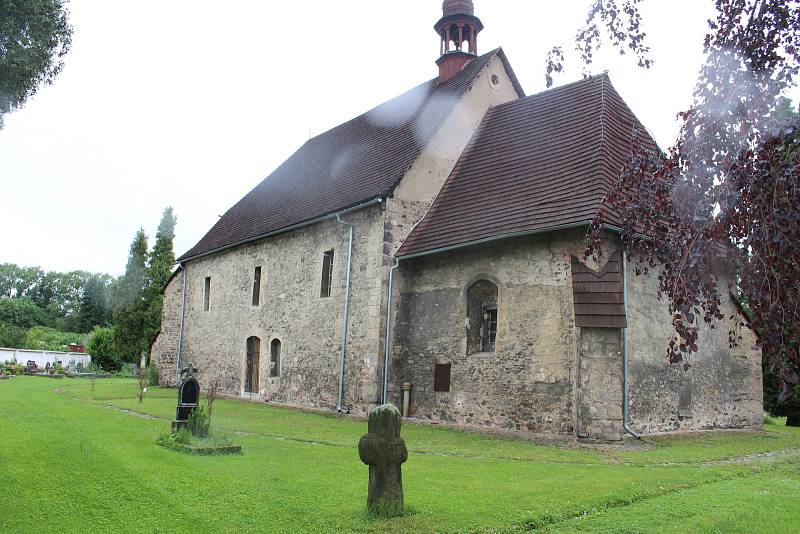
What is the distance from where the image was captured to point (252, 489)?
7.04 meters

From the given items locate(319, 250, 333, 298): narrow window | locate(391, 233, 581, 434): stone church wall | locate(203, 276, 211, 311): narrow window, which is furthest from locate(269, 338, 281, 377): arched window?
locate(203, 276, 211, 311): narrow window

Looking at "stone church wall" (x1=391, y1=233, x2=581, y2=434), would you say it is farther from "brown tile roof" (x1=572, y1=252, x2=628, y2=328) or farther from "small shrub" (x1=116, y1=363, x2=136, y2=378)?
"small shrub" (x1=116, y1=363, x2=136, y2=378)

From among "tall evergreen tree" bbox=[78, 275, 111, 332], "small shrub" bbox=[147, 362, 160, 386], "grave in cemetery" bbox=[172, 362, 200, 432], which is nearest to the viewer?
"grave in cemetery" bbox=[172, 362, 200, 432]

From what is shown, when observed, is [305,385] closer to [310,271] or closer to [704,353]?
[310,271]

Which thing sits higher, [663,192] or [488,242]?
[488,242]

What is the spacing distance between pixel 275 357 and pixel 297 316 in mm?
1897

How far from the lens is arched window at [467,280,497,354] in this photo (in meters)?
14.9

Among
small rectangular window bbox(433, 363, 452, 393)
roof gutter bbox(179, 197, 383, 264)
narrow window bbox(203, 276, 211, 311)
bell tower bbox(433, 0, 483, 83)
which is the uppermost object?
bell tower bbox(433, 0, 483, 83)

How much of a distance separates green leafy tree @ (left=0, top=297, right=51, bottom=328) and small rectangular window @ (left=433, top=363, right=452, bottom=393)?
259 feet

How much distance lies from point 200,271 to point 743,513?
2325 centimetres

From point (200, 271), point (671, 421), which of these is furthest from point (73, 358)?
point (671, 421)

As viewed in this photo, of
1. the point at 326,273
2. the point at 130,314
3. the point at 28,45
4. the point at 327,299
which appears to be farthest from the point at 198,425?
the point at 130,314

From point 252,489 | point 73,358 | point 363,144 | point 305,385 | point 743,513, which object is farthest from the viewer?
point 73,358

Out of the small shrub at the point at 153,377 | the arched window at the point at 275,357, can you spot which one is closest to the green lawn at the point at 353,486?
the arched window at the point at 275,357
